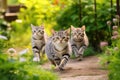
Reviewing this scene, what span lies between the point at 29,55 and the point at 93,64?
6.31ft

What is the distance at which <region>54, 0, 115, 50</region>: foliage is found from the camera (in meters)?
11.5

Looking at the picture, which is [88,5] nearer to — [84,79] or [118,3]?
[118,3]

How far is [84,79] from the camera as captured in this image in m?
8.36

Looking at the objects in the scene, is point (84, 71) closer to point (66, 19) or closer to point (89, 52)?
point (89, 52)

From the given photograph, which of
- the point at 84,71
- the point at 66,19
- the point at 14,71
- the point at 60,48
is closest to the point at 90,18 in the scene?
the point at 66,19

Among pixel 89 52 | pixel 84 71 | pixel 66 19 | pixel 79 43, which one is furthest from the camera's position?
pixel 66 19

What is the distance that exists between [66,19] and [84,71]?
3237 mm

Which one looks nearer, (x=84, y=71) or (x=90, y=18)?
(x=84, y=71)

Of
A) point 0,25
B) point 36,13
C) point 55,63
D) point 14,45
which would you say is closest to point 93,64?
point 55,63

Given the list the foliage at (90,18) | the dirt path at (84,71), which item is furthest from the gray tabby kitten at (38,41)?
the foliage at (90,18)

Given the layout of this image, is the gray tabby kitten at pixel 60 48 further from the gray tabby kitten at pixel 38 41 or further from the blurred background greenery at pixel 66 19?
the gray tabby kitten at pixel 38 41

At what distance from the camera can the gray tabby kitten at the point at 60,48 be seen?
30.4 ft

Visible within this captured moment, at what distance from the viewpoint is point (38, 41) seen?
10.9 m

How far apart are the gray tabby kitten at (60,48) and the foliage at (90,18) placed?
2.10 meters
